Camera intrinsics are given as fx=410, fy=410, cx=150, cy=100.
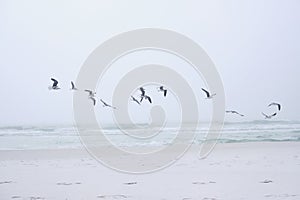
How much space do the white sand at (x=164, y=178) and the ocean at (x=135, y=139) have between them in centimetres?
225

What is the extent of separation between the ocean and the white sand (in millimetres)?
2251

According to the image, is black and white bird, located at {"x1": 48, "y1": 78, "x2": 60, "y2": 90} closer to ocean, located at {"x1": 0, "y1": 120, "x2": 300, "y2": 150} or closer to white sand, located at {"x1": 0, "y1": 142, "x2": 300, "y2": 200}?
ocean, located at {"x1": 0, "y1": 120, "x2": 300, "y2": 150}

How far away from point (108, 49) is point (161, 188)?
16.5 ft

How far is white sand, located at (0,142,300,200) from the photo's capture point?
230 inches

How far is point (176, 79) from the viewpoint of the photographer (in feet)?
→ 37.2

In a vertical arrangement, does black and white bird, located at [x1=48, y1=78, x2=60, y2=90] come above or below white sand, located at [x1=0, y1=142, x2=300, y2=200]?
above

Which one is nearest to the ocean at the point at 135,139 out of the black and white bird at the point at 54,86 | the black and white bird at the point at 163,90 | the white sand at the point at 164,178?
the black and white bird at the point at 163,90

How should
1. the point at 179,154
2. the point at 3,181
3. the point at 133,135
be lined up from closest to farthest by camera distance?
the point at 3,181 < the point at 179,154 < the point at 133,135

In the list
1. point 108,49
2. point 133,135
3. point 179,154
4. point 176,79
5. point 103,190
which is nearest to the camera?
point 103,190

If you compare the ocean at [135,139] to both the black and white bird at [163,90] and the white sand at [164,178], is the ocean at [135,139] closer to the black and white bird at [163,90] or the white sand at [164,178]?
the black and white bird at [163,90]

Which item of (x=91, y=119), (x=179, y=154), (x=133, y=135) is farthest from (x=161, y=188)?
(x=91, y=119)

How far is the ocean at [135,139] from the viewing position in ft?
38.1

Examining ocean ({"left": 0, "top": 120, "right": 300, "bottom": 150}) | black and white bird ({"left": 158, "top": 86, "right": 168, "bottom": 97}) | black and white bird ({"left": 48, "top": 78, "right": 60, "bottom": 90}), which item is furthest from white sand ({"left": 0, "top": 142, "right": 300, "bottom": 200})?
black and white bird ({"left": 48, "top": 78, "right": 60, "bottom": 90})

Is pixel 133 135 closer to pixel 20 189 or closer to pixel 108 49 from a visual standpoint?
pixel 108 49
